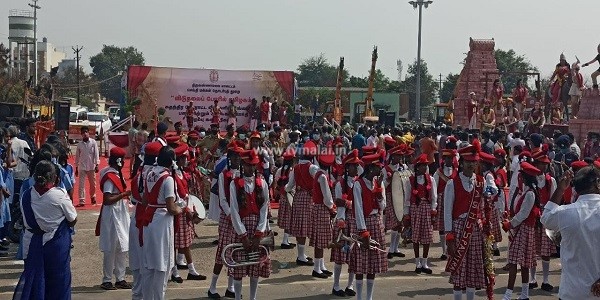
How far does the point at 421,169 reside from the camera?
11.7m

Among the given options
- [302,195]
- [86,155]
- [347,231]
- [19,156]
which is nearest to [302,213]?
[302,195]

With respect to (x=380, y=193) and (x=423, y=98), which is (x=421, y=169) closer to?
(x=380, y=193)

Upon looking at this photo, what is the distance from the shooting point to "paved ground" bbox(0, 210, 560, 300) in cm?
1009

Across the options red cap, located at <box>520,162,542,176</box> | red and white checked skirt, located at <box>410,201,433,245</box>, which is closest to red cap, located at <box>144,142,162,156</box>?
red cap, located at <box>520,162,542,176</box>

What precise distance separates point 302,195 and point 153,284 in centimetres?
403

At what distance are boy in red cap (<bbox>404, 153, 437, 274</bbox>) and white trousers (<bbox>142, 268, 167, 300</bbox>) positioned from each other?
446cm

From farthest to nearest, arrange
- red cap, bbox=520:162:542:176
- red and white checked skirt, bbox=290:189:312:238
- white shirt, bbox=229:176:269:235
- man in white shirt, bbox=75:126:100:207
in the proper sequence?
man in white shirt, bbox=75:126:100:207, red and white checked skirt, bbox=290:189:312:238, red cap, bbox=520:162:542:176, white shirt, bbox=229:176:269:235

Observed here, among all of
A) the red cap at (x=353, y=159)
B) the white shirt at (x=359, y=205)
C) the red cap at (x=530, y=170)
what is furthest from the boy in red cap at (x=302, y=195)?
the red cap at (x=530, y=170)

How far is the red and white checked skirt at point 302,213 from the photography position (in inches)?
462

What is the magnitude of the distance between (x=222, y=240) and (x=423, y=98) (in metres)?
86.4

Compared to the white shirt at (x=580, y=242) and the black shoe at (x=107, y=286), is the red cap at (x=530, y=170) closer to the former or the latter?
the white shirt at (x=580, y=242)

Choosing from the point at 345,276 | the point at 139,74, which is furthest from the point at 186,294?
the point at 139,74

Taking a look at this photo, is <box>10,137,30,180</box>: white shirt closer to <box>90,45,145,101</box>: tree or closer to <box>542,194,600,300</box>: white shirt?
<box>542,194,600,300</box>: white shirt

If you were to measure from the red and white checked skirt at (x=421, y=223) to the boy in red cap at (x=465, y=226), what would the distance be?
2858 mm
